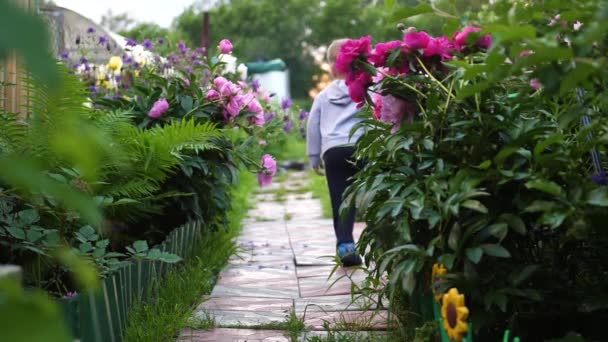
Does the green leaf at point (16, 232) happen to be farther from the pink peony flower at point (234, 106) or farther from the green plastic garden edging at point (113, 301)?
the pink peony flower at point (234, 106)

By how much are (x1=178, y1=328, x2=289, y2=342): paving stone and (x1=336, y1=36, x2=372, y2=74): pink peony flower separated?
1.15 meters

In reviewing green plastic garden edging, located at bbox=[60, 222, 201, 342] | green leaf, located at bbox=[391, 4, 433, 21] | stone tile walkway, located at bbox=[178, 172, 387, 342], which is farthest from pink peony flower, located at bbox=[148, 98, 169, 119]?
green leaf, located at bbox=[391, 4, 433, 21]

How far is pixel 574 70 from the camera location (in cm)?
179

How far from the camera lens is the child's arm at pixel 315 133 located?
530cm

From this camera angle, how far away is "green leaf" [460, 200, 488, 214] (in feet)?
7.36

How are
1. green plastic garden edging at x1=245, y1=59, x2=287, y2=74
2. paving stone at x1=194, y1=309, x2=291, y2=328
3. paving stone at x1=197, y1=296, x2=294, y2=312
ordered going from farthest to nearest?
green plastic garden edging at x1=245, y1=59, x2=287, y2=74 → paving stone at x1=197, y1=296, x2=294, y2=312 → paving stone at x1=194, y1=309, x2=291, y2=328

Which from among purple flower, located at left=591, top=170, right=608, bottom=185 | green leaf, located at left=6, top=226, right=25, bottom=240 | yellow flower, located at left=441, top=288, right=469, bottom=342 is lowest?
yellow flower, located at left=441, top=288, right=469, bottom=342

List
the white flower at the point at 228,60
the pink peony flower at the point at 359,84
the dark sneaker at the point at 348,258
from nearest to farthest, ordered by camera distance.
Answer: the pink peony flower at the point at 359,84 → the dark sneaker at the point at 348,258 → the white flower at the point at 228,60

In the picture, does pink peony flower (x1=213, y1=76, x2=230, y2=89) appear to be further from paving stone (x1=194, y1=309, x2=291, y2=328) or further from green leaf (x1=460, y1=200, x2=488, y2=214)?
green leaf (x1=460, y1=200, x2=488, y2=214)

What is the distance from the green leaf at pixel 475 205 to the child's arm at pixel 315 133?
9.97ft

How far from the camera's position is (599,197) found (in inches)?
86.0

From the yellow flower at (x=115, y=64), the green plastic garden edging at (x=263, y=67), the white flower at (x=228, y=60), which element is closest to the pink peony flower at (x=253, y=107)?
the white flower at (x=228, y=60)

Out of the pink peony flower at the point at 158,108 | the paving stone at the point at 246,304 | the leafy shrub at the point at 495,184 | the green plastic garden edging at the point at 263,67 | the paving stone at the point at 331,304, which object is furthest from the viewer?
the green plastic garden edging at the point at 263,67

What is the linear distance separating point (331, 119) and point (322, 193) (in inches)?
152
